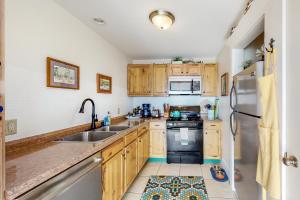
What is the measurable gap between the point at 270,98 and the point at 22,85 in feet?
6.35

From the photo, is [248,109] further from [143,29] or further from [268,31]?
[143,29]

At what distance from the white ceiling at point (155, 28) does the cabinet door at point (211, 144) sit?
1.70 m

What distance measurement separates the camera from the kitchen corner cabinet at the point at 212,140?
3.67 meters

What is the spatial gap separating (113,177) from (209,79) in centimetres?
305

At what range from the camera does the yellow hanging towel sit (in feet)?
4.00

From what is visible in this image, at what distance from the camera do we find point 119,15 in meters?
2.21

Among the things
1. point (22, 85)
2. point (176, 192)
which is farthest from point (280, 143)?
point (22, 85)

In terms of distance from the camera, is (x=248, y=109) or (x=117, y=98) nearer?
(x=248, y=109)

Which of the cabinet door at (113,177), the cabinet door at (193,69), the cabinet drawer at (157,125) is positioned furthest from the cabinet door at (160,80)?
the cabinet door at (113,177)

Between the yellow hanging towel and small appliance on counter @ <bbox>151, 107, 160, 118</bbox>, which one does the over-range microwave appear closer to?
small appliance on counter @ <bbox>151, 107, 160, 118</bbox>

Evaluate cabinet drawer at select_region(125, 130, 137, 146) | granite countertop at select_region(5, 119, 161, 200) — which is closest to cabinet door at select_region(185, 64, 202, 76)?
cabinet drawer at select_region(125, 130, 137, 146)

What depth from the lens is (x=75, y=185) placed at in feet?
4.11

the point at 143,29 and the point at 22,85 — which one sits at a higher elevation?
the point at 143,29

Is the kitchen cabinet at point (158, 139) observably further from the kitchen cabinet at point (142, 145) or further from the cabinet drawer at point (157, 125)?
the kitchen cabinet at point (142, 145)
